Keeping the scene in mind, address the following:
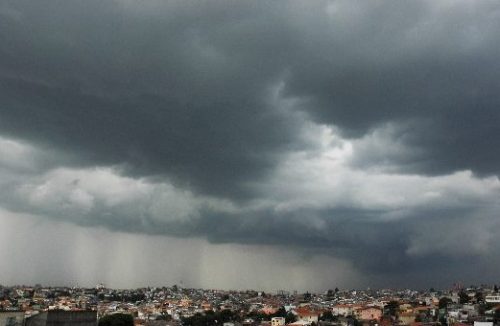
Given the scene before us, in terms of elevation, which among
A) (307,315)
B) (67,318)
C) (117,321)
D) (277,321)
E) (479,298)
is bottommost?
(277,321)

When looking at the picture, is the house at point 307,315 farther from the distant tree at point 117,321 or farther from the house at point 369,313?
the distant tree at point 117,321

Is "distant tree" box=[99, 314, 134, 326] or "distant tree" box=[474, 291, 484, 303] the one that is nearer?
"distant tree" box=[99, 314, 134, 326]

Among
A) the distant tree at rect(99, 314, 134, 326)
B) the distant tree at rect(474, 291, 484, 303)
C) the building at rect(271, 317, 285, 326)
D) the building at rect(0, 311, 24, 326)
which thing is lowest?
the building at rect(271, 317, 285, 326)

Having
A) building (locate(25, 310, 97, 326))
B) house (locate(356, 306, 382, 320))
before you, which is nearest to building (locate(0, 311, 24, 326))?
building (locate(25, 310, 97, 326))

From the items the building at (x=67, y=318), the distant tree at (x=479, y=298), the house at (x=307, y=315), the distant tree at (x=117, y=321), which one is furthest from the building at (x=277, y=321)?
the building at (x=67, y=318)

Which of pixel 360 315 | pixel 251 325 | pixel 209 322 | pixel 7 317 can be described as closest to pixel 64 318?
pixel 7 317

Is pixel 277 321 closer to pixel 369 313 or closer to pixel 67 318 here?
pixel 369 313

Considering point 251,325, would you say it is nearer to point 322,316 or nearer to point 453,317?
point 322,316

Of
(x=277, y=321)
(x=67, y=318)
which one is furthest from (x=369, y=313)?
(x=67, y=318)

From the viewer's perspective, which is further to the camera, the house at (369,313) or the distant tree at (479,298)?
the distant tree at (479,298)

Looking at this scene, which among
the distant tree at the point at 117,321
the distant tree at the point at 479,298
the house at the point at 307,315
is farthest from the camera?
the distant tree at the point at 479,298

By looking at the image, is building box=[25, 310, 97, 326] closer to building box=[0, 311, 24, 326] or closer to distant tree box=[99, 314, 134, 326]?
building box=[0, 311, 24, 326]

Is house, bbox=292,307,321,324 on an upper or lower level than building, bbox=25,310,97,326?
lower

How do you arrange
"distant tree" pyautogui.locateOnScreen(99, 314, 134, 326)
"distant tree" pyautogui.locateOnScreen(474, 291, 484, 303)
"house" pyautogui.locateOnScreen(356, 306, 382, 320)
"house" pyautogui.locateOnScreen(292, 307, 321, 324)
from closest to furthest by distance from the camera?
1. "distant tree" pyautogui.locateOnScreen(99, 314, 134, 326)
2. "house" pyautogui.locateOnScreen(292, 307, 321, 324)
3. "house" pyautogui.locateOnScreen(356, 306, 382, 320)
4. "distant tree" pyautogui.locateOnScreen(474, 291, 484, 303)
